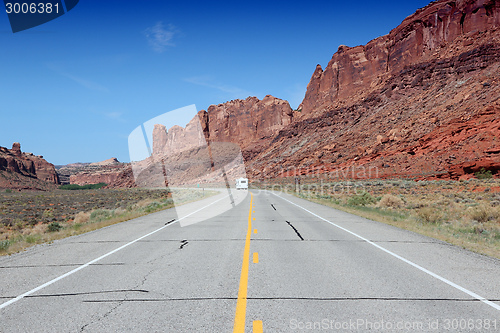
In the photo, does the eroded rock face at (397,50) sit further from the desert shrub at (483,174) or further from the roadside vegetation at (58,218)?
the roadside vegetation at (58,218)

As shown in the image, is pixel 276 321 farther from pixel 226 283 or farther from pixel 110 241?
pixel 110 241

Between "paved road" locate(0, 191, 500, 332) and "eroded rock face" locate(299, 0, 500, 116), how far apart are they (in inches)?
3528

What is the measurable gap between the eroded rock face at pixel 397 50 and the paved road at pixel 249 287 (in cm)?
8960

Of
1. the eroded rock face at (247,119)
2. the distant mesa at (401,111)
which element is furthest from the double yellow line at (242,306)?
the eroded rock face at (247,119)

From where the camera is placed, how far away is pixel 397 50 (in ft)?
315

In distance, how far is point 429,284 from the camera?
5.60 meters

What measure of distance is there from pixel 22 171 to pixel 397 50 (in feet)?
485

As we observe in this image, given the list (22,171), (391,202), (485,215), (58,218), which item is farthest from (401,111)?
(22,171)

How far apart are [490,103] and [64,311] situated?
63356mm

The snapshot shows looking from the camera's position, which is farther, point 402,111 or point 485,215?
point 402,111

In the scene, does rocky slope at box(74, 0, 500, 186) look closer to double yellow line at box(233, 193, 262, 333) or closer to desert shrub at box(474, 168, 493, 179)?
desert shrub at box(474, 168, 493, 179)

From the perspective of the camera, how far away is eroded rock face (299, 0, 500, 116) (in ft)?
264

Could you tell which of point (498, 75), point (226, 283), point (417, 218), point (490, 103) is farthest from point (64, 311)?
point (498, 75)

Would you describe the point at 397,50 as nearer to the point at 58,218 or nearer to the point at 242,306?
the point at 58,218
